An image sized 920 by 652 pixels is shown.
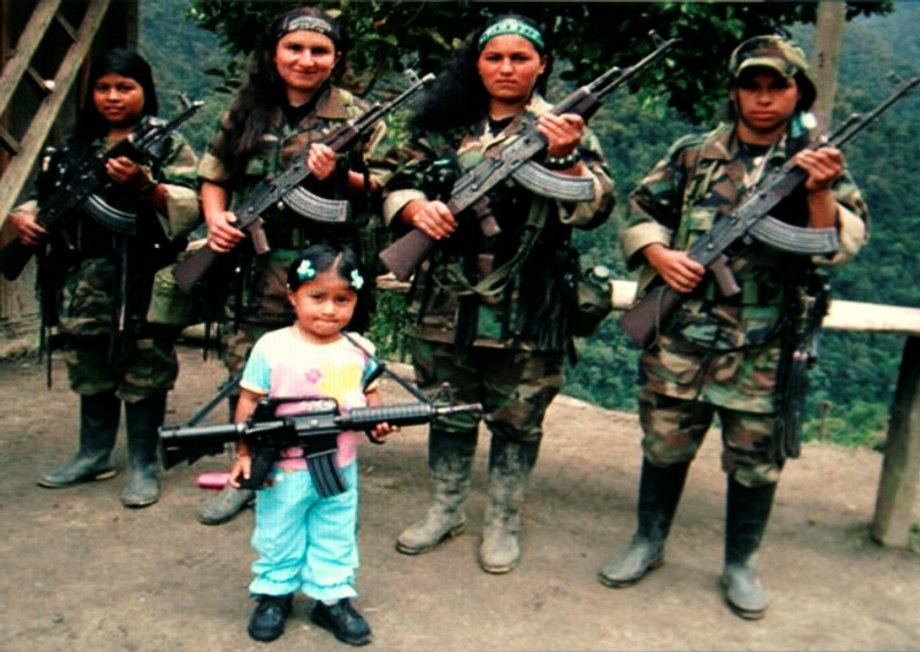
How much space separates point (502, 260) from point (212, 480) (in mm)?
1848

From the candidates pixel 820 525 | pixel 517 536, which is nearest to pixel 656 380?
pixel 517 536

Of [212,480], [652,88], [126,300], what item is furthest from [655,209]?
[652,88]

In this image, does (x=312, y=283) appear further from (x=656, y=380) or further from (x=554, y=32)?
(x=554, y=32)

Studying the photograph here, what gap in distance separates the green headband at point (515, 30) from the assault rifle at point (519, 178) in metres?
0.24

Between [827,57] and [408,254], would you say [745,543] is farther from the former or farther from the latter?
[827,57]

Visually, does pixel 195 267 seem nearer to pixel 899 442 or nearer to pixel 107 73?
pixel 107 73

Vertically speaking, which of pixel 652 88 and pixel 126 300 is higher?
pixel 652 88

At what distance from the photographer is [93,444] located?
4855mm

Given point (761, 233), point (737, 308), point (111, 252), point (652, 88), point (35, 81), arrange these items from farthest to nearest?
1. point (652, 88)
2. point (35, 81)
3. point (111, 252)
4. point (737, 308)
5. point (761, 233)

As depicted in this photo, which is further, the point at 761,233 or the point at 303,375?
the point at 761,233

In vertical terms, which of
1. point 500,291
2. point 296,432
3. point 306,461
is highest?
point 500,291

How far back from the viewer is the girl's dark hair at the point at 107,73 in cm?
435

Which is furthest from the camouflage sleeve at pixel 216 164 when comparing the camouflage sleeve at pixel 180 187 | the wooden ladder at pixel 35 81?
the wooden ladder at pixel 35 81

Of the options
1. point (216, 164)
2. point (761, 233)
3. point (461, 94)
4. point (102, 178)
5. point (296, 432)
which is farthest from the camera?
point (102, 178)
